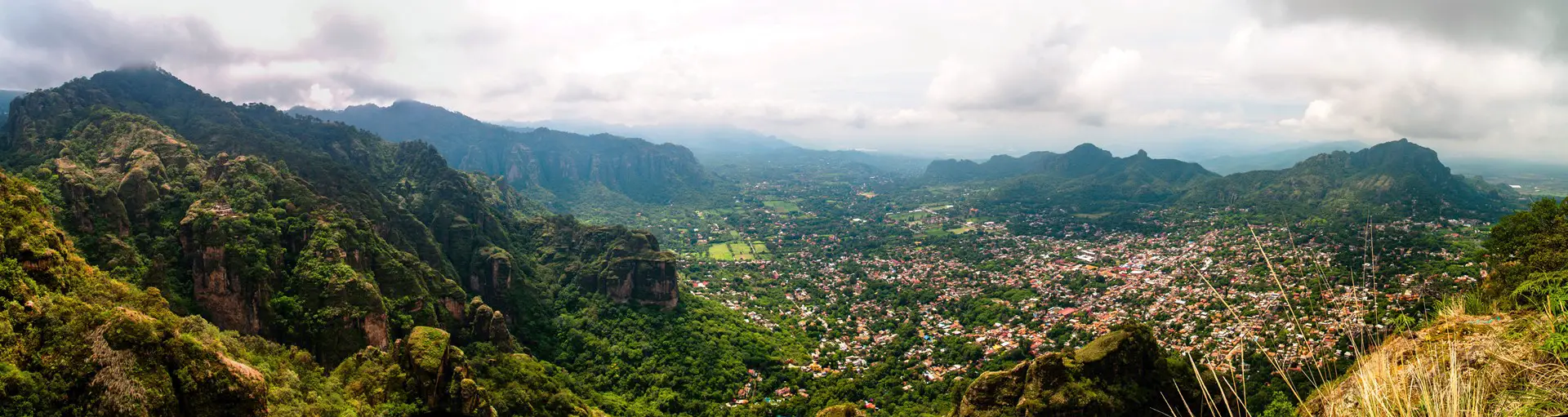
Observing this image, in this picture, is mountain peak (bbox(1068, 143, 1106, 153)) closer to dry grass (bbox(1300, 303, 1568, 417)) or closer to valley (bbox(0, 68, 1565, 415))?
valley (bbox(0, 68, 1565, 415))

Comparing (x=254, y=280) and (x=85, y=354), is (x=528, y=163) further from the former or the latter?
(x=85, y=354)

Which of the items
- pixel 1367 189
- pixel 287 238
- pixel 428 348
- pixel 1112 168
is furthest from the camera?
pixel 1112 168

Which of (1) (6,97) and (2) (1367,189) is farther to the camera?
(1) (6,97)

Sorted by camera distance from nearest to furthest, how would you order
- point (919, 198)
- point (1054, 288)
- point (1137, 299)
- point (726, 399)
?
1. point (726, 399)
2. point (1137, 299)
3. point (1054, 288)
4. point (919, 198)

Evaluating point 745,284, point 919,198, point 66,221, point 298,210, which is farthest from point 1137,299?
point 919,198

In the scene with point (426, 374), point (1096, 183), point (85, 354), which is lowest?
point (426, 374)

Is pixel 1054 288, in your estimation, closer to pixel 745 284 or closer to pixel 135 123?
pixel 745 284

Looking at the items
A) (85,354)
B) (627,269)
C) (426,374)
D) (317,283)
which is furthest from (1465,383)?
(627,269)

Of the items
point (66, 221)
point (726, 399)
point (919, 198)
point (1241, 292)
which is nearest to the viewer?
point (66, 221)
